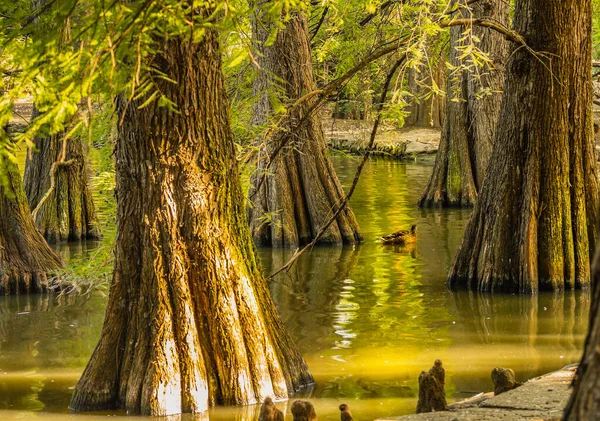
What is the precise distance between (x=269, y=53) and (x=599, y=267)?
12.7 metres

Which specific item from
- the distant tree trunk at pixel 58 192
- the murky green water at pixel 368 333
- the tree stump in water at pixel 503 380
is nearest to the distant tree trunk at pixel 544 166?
the murky green water at pixel 368 333

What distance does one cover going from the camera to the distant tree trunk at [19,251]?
12.9 m

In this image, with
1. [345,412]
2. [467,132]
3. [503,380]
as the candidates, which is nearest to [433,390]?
[503,380]

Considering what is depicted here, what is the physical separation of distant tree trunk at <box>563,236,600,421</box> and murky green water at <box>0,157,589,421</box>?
4478mm

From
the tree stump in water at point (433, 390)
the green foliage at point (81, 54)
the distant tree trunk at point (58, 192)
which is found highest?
the green foliage at point (81, 54)

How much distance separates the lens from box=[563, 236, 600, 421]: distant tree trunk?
3.01 meters

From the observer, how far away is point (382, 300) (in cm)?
1205

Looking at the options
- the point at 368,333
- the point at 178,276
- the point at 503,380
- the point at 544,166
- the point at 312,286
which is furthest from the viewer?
the point at 312,286

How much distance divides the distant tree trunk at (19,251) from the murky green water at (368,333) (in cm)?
32

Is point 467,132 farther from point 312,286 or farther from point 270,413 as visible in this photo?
point 270,413

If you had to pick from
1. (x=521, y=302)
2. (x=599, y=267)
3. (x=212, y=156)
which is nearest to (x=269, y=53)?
(x=521, y=302)

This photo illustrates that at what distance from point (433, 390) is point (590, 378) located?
353 cm

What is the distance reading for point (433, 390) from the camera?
257 inches

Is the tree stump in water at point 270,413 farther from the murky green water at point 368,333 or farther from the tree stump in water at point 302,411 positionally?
the murky green water at point 368,333
